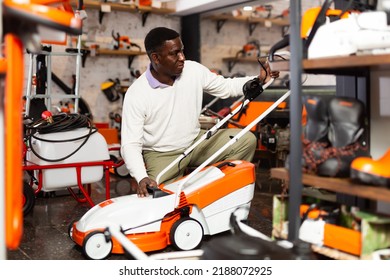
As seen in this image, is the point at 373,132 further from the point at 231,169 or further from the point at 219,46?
the point at 219,46

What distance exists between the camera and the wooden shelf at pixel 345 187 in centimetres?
153

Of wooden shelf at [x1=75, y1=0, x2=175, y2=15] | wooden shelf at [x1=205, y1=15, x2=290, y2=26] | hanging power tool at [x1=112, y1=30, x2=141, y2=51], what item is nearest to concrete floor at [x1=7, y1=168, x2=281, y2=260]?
hanging power tool at [x1=112, y1=30, x2=141, y2=51]

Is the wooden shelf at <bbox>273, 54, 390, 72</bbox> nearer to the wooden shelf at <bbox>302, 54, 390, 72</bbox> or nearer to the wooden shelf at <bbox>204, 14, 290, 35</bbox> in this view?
the wooden shelf at <bbox>302, 54, 390, 72</bbox>

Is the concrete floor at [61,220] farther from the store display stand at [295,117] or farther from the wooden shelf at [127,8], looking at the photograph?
the wooden shelf at [127,8]

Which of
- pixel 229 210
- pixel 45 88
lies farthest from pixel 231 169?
pixel 45 88

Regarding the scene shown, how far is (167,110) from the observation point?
9.80ft

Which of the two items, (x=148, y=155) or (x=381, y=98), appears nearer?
(x=381, y=98)

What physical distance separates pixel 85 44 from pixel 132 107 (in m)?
3.83

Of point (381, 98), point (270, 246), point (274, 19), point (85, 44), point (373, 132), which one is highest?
point (274, 19)

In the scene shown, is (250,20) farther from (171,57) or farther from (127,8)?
(171,57)

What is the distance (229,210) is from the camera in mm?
2717

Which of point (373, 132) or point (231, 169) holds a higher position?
point (373, 132)

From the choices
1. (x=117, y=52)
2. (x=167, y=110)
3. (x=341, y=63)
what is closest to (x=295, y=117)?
(x=341, y=63)

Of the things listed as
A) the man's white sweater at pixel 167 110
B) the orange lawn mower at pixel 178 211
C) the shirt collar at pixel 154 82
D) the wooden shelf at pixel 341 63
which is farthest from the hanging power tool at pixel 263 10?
the wooden shelf at pixel 341 63
